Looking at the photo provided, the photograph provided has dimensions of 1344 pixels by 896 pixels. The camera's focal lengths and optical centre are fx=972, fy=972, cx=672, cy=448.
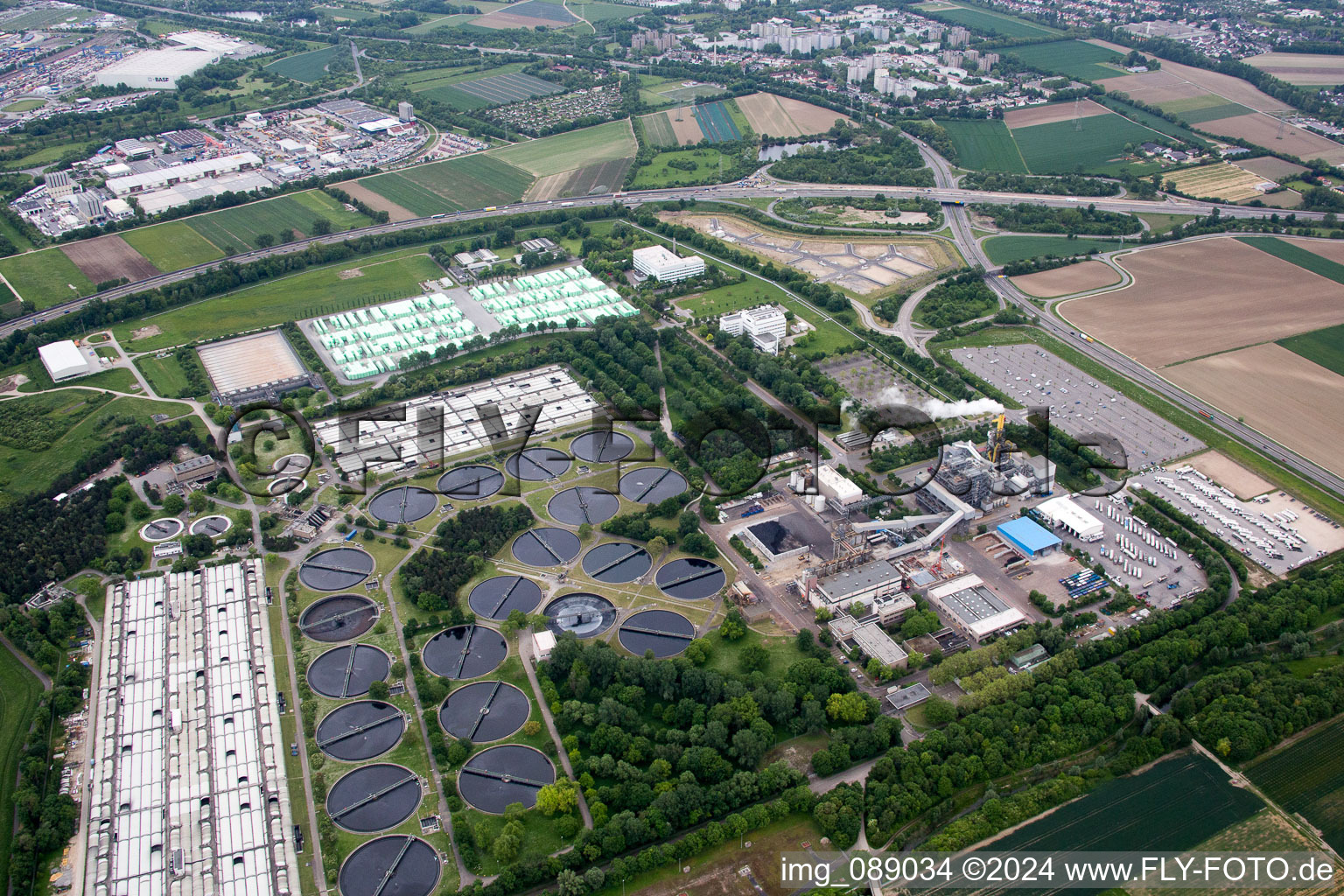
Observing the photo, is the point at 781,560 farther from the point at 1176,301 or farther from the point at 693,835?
the point at 1176,301

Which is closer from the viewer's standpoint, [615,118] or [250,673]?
[250,673]

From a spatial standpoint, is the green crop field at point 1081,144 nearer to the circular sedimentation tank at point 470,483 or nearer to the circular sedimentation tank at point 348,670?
the circular sedimentation tank at point 470,483

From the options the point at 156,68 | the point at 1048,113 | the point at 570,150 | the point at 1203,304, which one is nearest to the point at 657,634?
the point at 1203,304

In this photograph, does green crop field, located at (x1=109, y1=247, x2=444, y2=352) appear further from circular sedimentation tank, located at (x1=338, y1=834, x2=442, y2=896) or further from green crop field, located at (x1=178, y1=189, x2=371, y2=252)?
circular sedimentation tank, located at (x1=338, y1=834, x2=442, y2=896)

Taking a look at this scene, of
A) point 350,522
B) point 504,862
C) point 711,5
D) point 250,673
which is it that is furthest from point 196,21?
point 504,862

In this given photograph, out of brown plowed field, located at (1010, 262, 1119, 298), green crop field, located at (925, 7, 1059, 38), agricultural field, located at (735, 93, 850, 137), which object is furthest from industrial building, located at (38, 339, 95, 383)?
green crop field, located at (925, 7, 1059, 38)

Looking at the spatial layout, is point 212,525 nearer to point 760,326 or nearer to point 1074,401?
point 760,326
